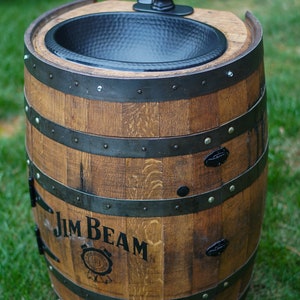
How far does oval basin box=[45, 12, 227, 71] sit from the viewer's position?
2.70 metres

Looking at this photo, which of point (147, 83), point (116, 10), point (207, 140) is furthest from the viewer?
point (116, 10)

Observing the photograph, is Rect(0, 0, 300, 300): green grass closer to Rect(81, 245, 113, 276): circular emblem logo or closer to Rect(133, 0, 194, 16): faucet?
Rect(81, 245, 113, 276): circular emblem logo

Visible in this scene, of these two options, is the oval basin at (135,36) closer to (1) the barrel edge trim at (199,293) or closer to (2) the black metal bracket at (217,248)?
(2) the black metal bracket at (217,248)

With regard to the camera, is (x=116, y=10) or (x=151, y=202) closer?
(x=151, y=202)

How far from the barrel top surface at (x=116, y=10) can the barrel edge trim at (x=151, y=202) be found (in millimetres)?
455

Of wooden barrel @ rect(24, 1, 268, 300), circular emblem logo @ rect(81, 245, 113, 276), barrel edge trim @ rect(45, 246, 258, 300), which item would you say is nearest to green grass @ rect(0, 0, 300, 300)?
barrel edge trim @ rect(45, 246, 258, 300)

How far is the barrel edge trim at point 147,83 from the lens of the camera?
2.14 metres

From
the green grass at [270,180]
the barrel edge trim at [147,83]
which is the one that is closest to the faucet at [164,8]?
the barrel edge trim at [147,83]

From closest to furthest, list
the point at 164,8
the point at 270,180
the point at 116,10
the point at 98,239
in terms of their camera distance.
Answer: the point at 98,239 → the point at 164,8 → the point at 116,10 → the point at 270,180

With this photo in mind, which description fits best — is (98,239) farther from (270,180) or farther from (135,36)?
(270,180)

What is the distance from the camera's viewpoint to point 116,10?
292 cm

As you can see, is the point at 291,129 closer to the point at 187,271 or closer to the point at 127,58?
the point at 127,58

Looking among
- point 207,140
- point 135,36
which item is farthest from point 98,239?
point 135,36

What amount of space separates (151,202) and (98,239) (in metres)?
0.28
